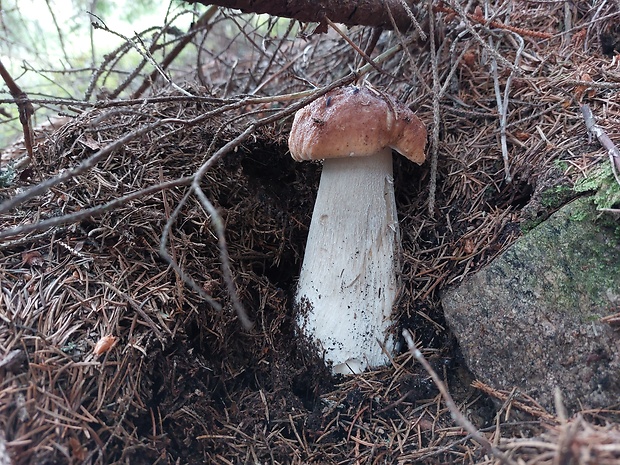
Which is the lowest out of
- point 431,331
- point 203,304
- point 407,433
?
point 407,433

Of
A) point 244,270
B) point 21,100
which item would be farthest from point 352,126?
point 21,100

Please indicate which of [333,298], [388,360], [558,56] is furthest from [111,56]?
[558,56]

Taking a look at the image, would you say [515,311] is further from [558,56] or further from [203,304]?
[558,56]

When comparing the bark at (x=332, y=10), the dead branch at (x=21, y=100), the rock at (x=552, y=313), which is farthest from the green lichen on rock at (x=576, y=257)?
the dead branch at (x=21, y=100)

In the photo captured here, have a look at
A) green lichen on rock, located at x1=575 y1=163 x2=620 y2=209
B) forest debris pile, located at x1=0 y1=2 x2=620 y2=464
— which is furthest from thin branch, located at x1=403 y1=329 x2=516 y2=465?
green lichen on rock, located at x1=575 y1=163 x2=620 y2=209

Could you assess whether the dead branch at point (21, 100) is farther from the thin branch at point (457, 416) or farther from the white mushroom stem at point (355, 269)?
the thin branch at point (457, 416)

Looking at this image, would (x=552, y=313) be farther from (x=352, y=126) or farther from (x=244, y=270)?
(x=244, y=270)
